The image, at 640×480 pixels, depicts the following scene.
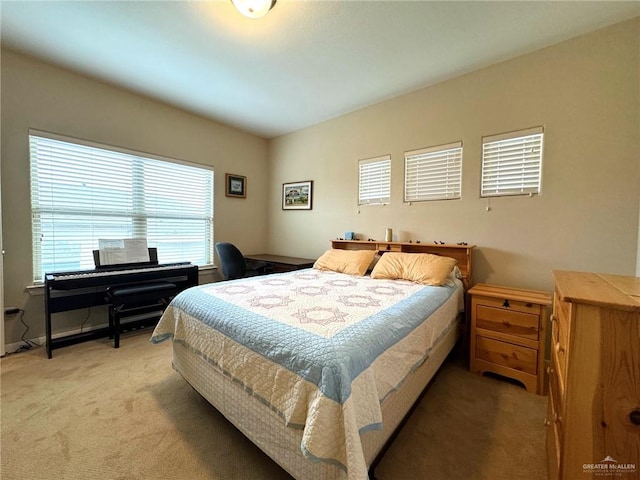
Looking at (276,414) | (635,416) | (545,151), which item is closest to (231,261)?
(276,414)

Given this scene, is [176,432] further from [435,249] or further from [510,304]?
[435,249]

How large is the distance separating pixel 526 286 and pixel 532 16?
212 cm

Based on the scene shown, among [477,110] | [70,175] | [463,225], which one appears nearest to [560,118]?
[477,110]

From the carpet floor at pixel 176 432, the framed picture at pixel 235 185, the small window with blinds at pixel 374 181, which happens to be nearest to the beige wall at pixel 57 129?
the framed picture at pixel 235 185

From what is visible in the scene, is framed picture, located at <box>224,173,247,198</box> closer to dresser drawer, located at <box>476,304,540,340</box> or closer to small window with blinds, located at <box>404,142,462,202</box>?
small window with blinds, located at <box>404,142,462,202</box>

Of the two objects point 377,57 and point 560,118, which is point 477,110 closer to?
point 560,118

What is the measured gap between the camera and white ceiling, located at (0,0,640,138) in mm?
1813

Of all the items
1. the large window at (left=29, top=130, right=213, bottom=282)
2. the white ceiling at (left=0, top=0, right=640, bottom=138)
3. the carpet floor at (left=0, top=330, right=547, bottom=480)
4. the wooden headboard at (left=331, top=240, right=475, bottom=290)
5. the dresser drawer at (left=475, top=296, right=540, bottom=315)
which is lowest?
the carpet floor at (left=0, top=330, right=547, bottom=480)

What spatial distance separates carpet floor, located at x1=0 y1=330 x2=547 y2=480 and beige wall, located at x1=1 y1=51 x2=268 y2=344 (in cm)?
73

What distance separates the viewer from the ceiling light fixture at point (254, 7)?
167cm

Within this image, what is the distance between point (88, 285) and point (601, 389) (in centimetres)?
358

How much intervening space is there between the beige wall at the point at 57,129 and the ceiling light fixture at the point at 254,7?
6.90 ft

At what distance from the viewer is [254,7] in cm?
170

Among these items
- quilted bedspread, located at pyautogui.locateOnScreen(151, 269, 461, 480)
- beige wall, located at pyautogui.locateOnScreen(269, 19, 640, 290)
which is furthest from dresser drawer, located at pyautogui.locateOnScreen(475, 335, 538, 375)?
beige wall, located at pyautogui.locateOnScreen(269, 19, 640, 290)
